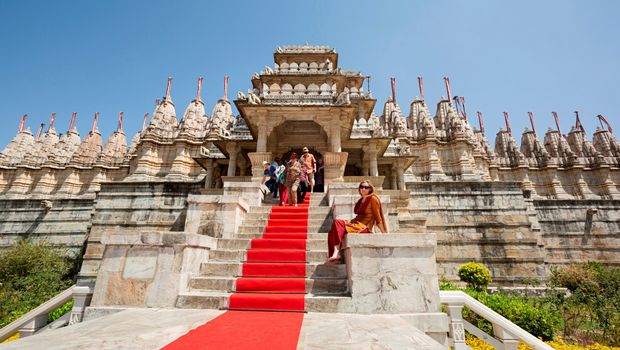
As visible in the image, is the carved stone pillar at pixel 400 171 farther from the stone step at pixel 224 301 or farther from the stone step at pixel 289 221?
the stone step at pixel 224 301

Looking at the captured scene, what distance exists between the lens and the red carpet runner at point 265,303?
8.91 ft

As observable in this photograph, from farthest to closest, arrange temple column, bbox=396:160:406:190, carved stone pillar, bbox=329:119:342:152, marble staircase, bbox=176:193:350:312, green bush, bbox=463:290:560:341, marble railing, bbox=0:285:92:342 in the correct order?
temple column, bbox=396:160:406:190
carved stone pillar, bbox=329:119:342:152
green bush, bbox=463:290:560:341
marble staircase, bbox=176:193:350:312
marble railing, bbox=0:285:92:342

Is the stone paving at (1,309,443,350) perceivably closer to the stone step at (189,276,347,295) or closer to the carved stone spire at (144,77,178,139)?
the stone step at (189,276,347,295)

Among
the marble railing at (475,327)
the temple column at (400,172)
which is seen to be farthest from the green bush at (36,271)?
the temple column at (400,172)

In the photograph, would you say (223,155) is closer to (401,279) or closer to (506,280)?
(401,279)

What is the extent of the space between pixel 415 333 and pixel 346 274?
2.04 m

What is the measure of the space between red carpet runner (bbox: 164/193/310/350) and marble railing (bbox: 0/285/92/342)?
7.62ft

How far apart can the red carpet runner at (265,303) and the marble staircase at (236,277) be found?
0.14 meters

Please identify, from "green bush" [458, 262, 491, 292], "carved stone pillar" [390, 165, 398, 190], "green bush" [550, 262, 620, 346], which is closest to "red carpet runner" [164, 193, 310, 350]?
"green bush" [550, 262, 620, 346]

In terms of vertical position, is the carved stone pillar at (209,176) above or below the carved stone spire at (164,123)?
below

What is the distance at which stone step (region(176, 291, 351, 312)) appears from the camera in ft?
13.4

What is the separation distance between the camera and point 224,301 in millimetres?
4211

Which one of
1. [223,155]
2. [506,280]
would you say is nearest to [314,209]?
[223,155]

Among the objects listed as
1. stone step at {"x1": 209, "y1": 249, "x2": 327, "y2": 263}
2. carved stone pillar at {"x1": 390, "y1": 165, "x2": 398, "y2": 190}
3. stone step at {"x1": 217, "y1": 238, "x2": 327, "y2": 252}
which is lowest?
stone step at {"x1": 209, "y1": 249, "x2": 327, "y2": 263}
